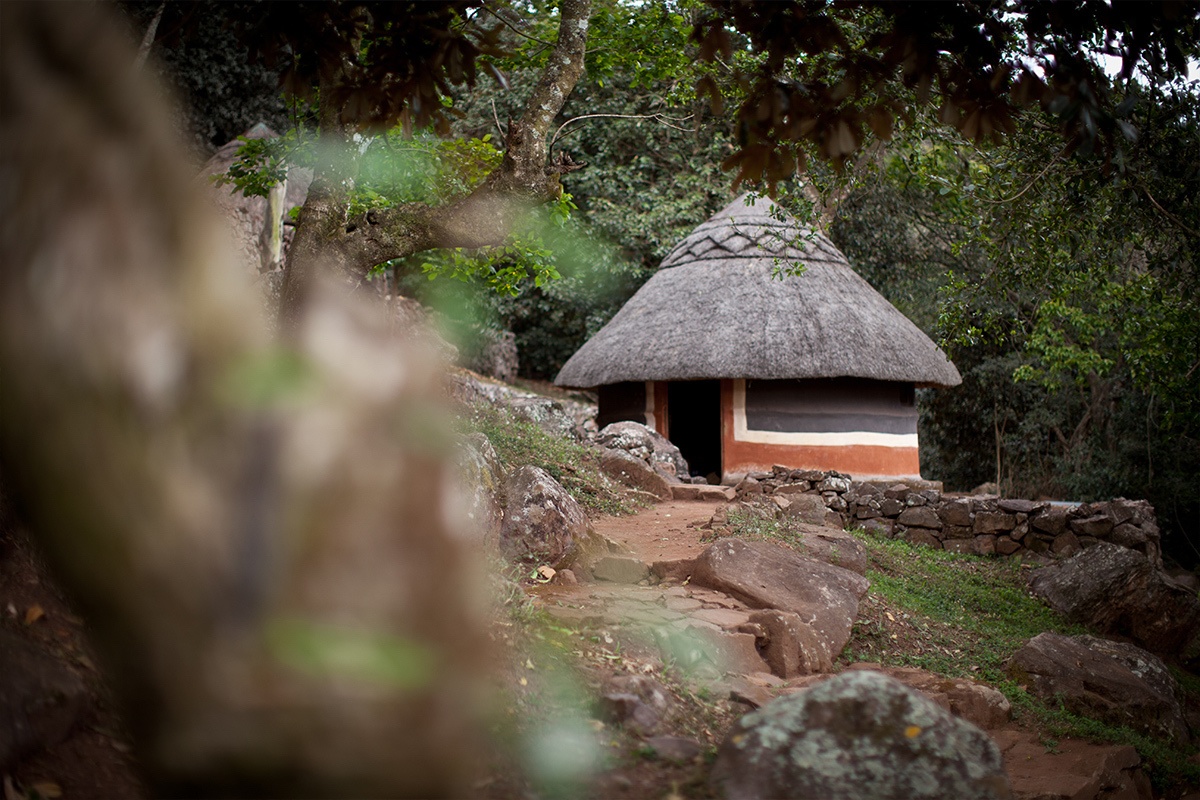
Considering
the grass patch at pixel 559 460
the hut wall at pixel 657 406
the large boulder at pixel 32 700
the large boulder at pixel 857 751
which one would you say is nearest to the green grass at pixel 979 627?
the grass patch at pixel 559 460

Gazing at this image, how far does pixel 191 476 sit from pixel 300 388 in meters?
0.16

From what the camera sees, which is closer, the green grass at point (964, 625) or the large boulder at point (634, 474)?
the green grass at point (964, 625)

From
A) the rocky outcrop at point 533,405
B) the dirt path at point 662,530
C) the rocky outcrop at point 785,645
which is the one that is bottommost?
the rocky outcrop at point 785,645

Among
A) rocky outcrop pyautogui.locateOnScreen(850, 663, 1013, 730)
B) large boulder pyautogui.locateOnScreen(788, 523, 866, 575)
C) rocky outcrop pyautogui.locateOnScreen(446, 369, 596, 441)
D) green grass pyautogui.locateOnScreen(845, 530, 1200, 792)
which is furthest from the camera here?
rocky outcrop pyautogui.locateOnScreen(446, 369, 596, 441)

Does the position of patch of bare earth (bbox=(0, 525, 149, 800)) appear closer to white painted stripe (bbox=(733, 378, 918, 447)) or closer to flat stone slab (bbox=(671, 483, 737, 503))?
flat stone slab (bbox=(671, 483, 737, 503))

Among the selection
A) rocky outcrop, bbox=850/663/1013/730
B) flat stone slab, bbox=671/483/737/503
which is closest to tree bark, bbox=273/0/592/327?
rocky outcrop, bbox=850/663/1013/730

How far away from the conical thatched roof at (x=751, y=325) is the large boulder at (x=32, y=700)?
9.94 m

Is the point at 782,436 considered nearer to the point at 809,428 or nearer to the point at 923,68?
the point at 809,428

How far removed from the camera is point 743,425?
1232cm

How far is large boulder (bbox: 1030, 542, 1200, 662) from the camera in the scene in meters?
7.46

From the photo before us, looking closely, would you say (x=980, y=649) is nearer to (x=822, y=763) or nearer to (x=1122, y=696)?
(x=1122, y=696)

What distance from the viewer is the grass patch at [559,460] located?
7.48m

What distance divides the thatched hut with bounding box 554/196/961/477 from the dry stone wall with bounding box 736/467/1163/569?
1862 millimetres

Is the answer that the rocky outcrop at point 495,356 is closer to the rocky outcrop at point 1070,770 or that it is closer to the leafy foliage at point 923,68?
the rocky outcrop at point 1070,770
